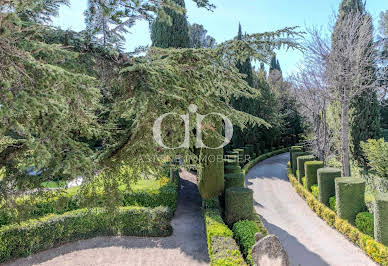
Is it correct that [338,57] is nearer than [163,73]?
No

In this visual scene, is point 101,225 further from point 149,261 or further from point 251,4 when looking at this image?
point 251,4

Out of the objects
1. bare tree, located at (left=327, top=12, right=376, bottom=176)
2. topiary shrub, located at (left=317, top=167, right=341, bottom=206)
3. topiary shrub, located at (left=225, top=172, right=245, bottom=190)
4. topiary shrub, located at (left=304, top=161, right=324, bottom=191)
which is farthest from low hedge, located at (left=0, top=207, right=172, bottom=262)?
bare tree, located at (left=327, top=12, right=376, bottom=176)

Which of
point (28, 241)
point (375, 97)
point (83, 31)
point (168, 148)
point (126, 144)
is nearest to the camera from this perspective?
point (83, 31)

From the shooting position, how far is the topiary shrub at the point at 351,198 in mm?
7953

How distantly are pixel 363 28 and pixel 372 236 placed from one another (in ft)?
26.2

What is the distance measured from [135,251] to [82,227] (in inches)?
80.4

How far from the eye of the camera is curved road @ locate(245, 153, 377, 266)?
6895 millimetres

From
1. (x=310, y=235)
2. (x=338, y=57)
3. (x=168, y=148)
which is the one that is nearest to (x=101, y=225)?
(x=168, y=148)

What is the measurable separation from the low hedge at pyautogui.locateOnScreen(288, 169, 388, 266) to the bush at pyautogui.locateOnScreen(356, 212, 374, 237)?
142 mm

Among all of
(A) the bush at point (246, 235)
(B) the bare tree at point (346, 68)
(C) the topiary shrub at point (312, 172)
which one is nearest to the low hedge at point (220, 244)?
(A) the bush at point (246, 235)

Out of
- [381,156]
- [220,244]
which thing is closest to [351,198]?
[381,156]

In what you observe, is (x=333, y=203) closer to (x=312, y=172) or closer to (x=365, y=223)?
(x=365, y=223)

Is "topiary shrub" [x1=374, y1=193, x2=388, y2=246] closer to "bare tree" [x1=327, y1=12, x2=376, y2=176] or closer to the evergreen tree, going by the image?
"bare tree" [x1=327, y1=12, x2=376, y2=176]

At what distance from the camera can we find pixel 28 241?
754 centimetres
